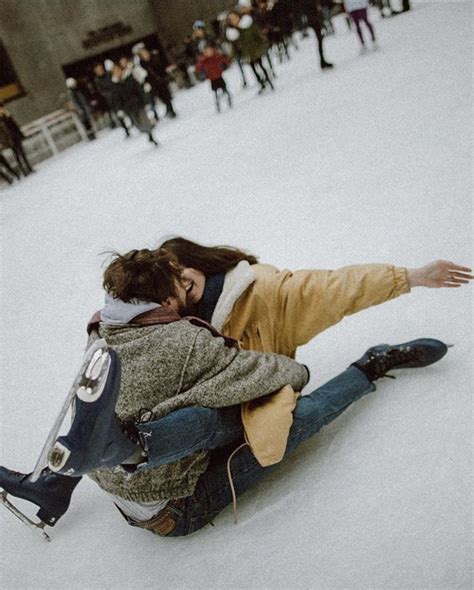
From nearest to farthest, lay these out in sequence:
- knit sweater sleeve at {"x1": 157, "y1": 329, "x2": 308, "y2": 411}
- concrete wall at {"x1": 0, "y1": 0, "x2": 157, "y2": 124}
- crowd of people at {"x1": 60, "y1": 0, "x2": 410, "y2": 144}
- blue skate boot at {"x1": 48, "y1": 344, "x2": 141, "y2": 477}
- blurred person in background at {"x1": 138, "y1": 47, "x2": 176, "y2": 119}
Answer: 1. blue skate boot at {"x1": 48, "y1": 344, "x2": 141, "y2": 477}
2. knit sweater sleeve at {"x1": 157, "y1": 329, "x2": 308, "y2": 411}
3. crowd of people at {"x1": 60, "y1": 0, "x2": 410, "y2": 144}
4. blurred person in background at {"x1": 138, "y1": 47, "x2": 176, "y2": 119}
5. concrete wall at {"x1": 0, "y1": 0, "x2": 157, "y2": 124}

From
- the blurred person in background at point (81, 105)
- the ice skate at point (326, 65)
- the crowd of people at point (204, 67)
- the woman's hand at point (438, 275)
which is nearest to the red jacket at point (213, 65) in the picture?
the crowd of people at point (204, 67)

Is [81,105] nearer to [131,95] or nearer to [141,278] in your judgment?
[131,95]

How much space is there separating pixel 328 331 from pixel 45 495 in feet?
4.60

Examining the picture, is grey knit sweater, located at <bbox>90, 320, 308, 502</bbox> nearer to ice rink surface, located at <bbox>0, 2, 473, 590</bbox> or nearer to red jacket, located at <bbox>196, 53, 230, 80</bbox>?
ice rink surface, located at <bbox>0, 2, 473, 590</bbox>

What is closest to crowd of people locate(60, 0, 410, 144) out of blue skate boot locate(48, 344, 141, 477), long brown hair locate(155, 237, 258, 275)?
long brown hair locate(155, 237, 258, 275)

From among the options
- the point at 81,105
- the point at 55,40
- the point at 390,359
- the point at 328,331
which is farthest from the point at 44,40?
the point at 390,359

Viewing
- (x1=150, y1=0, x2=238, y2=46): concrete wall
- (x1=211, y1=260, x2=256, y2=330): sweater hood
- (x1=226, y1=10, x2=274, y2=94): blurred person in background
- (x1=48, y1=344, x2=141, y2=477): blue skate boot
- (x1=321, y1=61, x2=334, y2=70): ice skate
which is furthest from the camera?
(x1=150, y1=0, x2=238, y2=46): concrete wall

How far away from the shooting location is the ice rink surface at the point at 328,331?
146cm

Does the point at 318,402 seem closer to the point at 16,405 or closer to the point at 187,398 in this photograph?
the point at 187,398

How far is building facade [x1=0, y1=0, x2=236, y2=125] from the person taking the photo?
53.0ft

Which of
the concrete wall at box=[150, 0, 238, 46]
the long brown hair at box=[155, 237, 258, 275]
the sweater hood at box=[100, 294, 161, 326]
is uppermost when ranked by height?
the concrete wall at box=[150, 0, 238, 46]

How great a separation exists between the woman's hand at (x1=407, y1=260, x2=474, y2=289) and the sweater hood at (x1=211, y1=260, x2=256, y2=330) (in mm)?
527

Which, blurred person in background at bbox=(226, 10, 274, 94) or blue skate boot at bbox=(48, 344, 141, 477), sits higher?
blurred person in background at bbox=(226, 10, 274, 94)

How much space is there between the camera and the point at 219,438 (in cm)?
150
